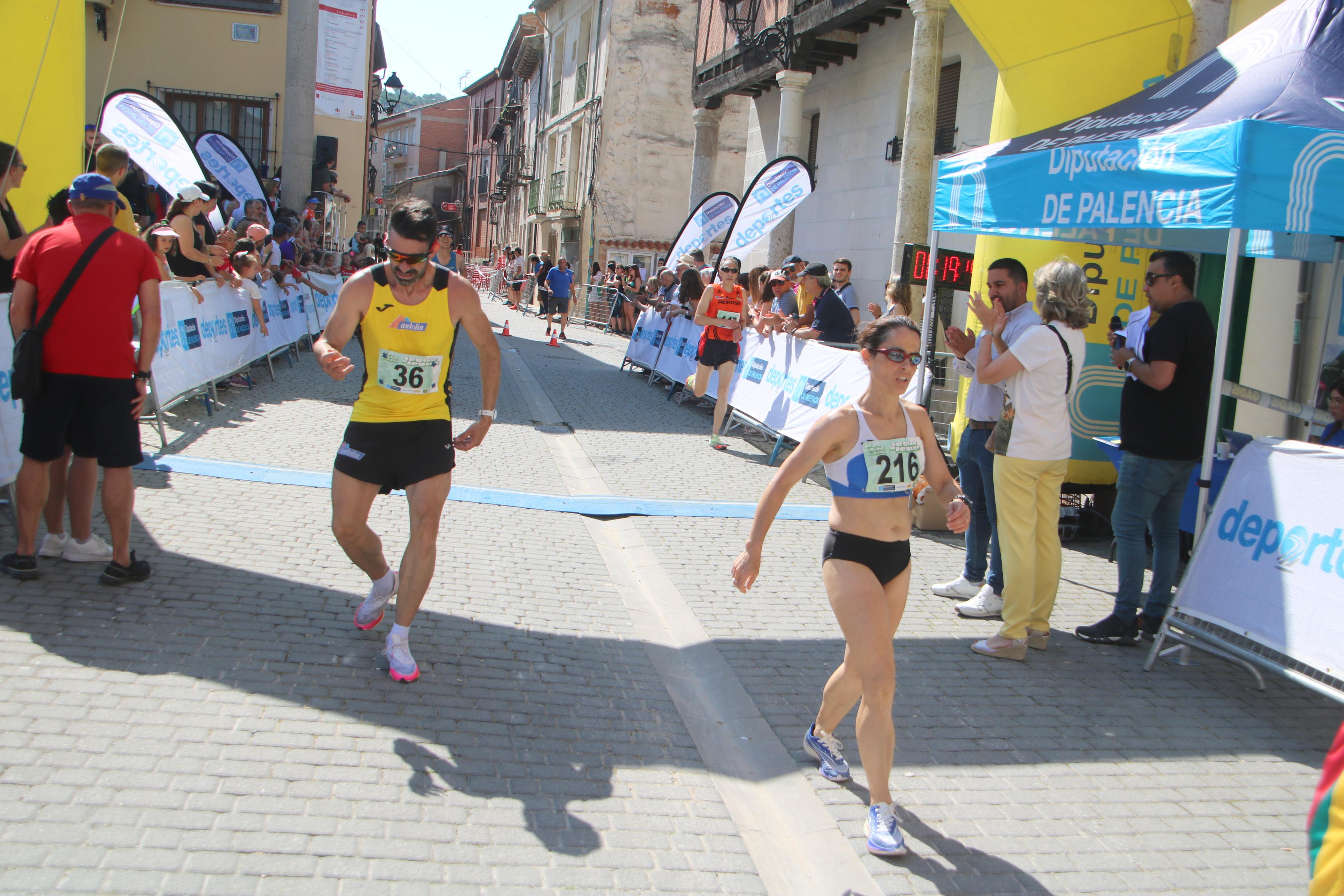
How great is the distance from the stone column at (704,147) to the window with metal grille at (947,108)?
31.6 feet

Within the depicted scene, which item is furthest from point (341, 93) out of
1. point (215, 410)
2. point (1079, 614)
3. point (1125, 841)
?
point (1125, 841)

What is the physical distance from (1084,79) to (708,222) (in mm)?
8486

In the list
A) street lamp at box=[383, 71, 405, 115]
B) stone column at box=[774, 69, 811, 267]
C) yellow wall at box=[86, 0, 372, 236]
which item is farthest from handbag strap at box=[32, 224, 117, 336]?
street lamp at box=[383, 71, 405, 115]

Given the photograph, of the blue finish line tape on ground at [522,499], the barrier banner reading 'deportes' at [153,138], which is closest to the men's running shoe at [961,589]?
the blue finish line tape on ground at [522,499]

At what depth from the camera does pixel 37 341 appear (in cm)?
484

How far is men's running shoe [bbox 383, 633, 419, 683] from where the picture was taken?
4305 millimetres

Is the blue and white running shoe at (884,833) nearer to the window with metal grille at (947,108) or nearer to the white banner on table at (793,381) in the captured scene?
the white banner on table at (793,381)

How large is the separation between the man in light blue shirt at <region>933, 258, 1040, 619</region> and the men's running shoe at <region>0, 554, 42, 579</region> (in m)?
4.93

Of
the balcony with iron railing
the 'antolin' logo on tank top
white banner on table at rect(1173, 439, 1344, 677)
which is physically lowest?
white banner on table at rect(1173, 439, 1344, 677)

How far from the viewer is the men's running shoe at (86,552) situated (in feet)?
17.5

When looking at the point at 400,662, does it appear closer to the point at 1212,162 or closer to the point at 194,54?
the point at 1212,162

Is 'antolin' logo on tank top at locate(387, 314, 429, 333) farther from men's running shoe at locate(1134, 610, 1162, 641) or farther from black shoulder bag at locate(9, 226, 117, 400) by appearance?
men's running shoe at locate(1134, 610, 1162, 641)

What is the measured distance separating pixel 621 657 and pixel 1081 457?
185 inches

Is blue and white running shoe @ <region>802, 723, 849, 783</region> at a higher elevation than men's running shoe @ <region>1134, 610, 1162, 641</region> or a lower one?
lower
